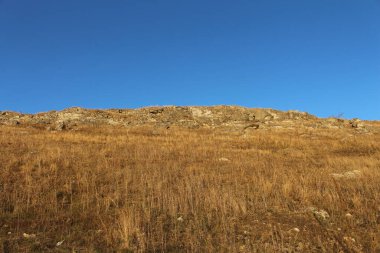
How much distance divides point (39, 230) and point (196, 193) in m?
3.67

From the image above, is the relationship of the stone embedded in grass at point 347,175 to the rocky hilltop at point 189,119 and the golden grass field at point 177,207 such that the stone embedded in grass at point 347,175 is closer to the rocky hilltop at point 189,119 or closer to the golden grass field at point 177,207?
the golden grass field at point 177,207

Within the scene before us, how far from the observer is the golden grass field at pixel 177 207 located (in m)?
5.64

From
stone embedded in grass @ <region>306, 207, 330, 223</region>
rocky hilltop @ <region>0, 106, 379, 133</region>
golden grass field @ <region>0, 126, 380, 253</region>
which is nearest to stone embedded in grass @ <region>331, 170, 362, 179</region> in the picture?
golden grass field @ <region>0, 126, 380, 253</region>

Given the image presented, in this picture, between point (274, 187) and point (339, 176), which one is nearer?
point (274, 187)

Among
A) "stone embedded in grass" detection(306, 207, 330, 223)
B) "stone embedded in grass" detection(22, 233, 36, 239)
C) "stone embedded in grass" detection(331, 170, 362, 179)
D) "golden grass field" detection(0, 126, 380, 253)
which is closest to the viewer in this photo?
"golden grass field" detection(0, 126, 380, 253)

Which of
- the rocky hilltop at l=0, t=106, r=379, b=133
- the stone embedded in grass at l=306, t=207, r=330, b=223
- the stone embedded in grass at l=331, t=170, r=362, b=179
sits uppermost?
the rocky hilltop at l=0, t=106, r=379, b=133

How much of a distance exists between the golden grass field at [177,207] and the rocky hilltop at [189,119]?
1828cm

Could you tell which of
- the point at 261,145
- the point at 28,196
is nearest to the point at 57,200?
the point at 28,196

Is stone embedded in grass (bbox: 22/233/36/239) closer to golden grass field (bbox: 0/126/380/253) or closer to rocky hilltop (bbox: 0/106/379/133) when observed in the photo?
golden grass field (bbox: 0/126/380/253)

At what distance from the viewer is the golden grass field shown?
5645 mm

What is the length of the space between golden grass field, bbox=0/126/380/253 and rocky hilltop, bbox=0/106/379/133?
18.3 meters

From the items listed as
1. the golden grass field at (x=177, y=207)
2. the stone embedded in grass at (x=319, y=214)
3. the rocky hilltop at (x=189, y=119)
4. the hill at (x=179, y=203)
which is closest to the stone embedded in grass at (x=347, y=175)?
the hill at (x=179, y=203)

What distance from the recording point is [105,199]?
817cm

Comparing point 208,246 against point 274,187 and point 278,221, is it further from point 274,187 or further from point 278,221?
point 274,187
